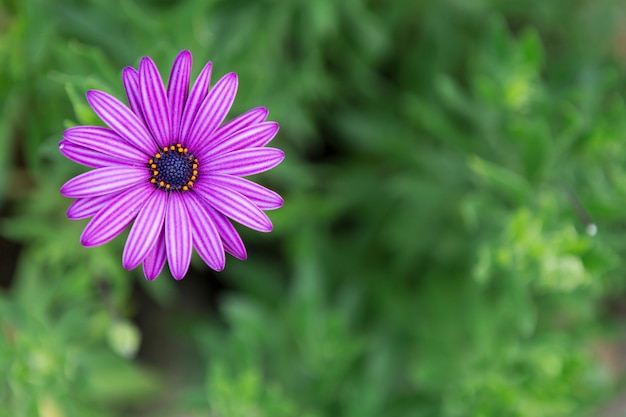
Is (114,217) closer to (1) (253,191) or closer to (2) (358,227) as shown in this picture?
(1) (253,191)

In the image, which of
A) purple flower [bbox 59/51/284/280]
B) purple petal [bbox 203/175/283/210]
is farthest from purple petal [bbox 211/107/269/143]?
purple petal [bbox 203/175/283/210]

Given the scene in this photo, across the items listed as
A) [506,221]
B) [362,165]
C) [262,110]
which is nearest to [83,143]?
[262,110]

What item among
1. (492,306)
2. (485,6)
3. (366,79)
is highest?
(485,6)

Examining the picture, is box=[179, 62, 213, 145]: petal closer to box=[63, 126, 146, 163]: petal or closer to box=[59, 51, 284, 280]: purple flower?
box=[59, 51, 284, 280]: purple flower

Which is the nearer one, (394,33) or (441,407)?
(441,407)

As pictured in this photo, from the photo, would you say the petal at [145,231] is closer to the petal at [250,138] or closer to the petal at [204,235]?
the petal at [204,235]

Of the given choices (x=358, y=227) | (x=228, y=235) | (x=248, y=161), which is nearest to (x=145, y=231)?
(x=228, y=235)

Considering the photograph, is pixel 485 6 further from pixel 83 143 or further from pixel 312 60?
pixel 83 143
